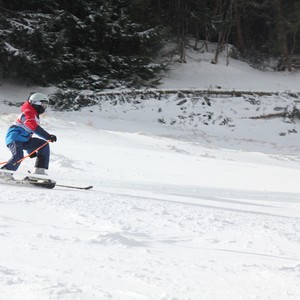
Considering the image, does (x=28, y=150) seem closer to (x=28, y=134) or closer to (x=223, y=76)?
(x=28, y=134)

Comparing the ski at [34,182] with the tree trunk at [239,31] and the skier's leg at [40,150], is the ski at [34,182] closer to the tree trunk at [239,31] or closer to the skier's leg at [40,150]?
the skier's leg at [40,150]

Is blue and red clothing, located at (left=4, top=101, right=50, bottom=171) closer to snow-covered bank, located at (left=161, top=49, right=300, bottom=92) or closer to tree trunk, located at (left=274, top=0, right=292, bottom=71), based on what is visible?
snow-covered bank, located at (left=161, top=49, right=300, bottom=92)

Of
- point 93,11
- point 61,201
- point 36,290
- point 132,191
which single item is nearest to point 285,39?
point 93,11

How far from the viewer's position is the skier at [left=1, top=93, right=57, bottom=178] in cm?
674

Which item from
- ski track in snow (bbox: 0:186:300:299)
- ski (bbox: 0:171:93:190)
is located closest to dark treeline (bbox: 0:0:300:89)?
ski (bbox: 0:171:93:190)

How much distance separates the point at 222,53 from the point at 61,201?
72.4 ft

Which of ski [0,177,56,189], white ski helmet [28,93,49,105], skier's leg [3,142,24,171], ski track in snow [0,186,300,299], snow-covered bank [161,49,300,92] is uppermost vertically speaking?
snow-covered bank [161,49,300,92]

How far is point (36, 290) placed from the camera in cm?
Answer: 252

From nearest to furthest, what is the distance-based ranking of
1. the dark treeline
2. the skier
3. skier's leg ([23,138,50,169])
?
the skier
skier's leg ([23,138,50,169])
the dark treeline

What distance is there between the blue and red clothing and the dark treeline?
1197 centimetres

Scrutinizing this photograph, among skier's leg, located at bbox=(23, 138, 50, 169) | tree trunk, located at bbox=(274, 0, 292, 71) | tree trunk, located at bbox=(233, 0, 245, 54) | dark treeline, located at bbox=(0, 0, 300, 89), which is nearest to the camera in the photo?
skier's leg, located at bbox=(23, 138, 50, 169)

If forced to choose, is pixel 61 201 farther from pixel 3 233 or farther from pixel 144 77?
pixel 144 77

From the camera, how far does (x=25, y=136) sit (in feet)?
22.5

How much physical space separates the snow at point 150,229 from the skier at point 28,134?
48 cm
